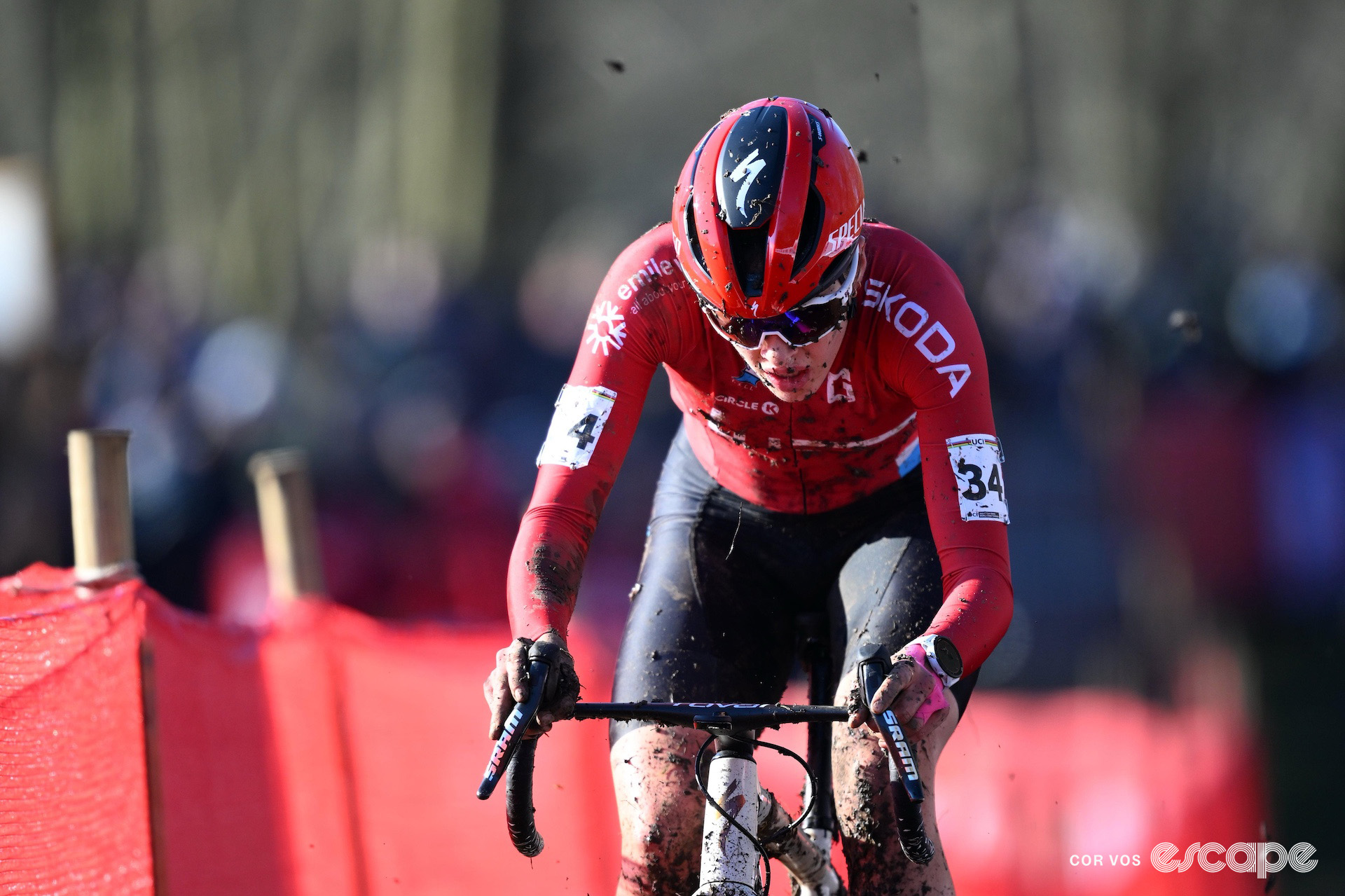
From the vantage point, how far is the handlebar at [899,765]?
253 cm

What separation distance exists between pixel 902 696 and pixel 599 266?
323 inches

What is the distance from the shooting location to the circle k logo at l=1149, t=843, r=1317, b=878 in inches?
221

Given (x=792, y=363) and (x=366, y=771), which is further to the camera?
(x=366, y=771)

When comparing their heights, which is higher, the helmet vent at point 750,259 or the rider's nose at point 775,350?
the helmet vent at point 750,259

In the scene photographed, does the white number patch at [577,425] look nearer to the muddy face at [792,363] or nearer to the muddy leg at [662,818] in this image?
the muddy face at [792,363]

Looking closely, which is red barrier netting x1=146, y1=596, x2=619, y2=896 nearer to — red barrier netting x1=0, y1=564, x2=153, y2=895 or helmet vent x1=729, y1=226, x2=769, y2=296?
red barrier netting x1=0, y1=564, x2=153, y2=895

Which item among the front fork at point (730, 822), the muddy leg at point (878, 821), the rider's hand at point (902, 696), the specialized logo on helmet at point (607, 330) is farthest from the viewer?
the specialized logo on helmet at point (607, 330)

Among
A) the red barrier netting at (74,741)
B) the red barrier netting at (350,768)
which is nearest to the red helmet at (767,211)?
the red barrier netting at (74,741)

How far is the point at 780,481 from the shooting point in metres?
3.82

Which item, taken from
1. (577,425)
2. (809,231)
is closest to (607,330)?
(577,425)

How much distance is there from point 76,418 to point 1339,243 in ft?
33.1

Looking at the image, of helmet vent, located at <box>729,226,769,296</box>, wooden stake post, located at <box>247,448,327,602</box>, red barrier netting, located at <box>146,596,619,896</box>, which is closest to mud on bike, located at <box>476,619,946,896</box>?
helmet vent, located at <box>729,226,769,296</box>

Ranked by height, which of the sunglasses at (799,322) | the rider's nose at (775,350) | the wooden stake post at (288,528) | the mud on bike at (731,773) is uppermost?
the sunglasses at (799,322)

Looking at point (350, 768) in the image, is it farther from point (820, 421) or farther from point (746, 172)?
point (746, 172)
